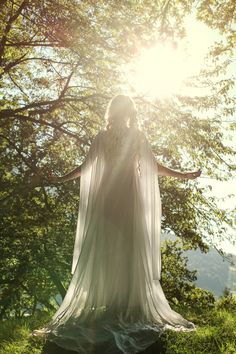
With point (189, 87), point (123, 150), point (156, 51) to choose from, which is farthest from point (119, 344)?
point (189, 87)

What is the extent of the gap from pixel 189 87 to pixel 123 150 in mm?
5798

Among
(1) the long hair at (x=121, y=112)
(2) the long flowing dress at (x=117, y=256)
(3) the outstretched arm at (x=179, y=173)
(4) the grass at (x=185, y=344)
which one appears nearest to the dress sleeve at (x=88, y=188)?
(2) the long flowing dress at (x=117, y=256)

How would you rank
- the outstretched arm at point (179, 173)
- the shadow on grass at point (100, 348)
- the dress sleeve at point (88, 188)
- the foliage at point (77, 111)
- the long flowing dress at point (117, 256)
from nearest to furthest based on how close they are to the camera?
the shadow on grass at point (100, 348) < the long flowing dress at point (117, 256) < the dress sleeve at point (88, 188) < the outstretched arm at point (179, 173) < the foliage at point (77, 111)

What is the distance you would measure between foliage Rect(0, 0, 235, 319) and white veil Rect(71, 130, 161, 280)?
3.37 m

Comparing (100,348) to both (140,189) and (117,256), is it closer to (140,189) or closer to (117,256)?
(117,256)

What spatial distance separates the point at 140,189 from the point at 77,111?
8142 millimetres

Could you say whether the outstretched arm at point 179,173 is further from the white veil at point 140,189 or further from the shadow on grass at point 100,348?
A: the shadow on grass at point 100,348

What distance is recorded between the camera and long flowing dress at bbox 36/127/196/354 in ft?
14.2

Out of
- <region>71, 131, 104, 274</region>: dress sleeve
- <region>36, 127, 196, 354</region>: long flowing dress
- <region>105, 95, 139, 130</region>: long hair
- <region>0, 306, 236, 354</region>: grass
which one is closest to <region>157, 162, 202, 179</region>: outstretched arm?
<region>36, 127, 196, 354</region>: long flowing dress

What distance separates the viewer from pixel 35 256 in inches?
765

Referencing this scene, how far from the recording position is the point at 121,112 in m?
5.39

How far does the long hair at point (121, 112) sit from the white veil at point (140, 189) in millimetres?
204

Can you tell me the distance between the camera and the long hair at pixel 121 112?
17.7ft

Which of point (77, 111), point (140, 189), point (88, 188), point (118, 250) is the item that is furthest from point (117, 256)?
point (77, 111)
